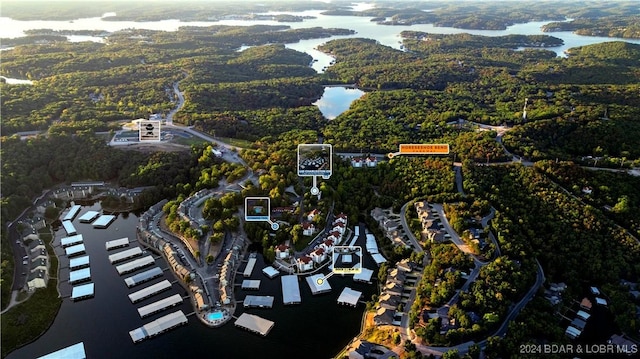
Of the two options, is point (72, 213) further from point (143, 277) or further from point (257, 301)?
point (257, 301)

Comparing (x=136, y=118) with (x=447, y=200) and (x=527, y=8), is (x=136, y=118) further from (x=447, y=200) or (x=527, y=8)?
(x=527, y=8)

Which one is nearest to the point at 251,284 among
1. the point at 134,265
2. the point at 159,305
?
the point at 159,305

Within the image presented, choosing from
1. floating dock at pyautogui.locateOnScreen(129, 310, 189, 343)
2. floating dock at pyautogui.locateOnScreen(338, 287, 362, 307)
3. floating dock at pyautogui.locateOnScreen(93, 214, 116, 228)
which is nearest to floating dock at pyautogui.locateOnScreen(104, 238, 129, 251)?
floating dock at pyautogui.locateOnScreen(93, 214, 116, 228)

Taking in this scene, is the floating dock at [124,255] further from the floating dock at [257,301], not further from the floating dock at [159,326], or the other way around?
the floating dock at [257,301]

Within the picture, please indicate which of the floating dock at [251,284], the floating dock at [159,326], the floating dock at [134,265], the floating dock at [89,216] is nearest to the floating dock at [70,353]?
the floating dock at [159,326]

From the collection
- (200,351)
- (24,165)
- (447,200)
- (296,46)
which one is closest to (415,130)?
(447,200)

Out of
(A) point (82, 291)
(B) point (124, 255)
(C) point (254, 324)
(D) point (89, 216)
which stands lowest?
(C) point (254, 324)

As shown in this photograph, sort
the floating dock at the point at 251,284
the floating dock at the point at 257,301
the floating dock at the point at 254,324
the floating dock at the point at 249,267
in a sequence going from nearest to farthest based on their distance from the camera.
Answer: the floating dock at the point at 254,324 < the floating dock at the point at 257,301 < the floating dock at the point at 251,284 < the floating dock at the point at 249,267

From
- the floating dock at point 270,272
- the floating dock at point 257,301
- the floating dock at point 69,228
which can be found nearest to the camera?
the floating dock at point 257,301
